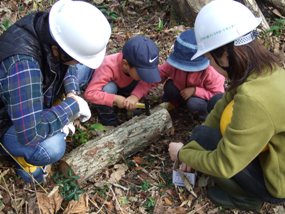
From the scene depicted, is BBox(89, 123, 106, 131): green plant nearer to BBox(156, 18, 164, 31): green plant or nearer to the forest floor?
the forest floor

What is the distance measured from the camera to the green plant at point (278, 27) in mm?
4852

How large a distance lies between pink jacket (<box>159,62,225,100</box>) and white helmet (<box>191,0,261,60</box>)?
3.59 ft

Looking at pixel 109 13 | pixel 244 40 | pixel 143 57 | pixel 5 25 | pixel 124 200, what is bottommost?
pixel 124 200

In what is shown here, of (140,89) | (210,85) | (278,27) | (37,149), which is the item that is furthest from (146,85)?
(278,27)

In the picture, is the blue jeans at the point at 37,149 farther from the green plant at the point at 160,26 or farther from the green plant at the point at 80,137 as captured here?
the green plant at the point at 160,26

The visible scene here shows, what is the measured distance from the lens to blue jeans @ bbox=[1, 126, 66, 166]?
314cm

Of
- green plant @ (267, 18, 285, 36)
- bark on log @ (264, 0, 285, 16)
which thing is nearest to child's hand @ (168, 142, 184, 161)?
→ green plant @ (267, 18, 285, 36)

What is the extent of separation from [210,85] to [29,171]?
1.68 meters

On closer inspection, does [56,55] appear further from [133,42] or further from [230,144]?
[230,144]

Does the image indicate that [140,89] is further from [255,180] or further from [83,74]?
[255,180]

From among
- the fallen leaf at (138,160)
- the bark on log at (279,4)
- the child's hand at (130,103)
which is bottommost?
the fallen leaf at (138,160)

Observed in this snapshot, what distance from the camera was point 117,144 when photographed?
11.4 ft

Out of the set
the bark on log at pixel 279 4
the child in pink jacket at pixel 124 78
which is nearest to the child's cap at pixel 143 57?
the child in pink jacket at pixel 124 78

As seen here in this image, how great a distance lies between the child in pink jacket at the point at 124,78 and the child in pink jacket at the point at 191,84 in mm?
195
